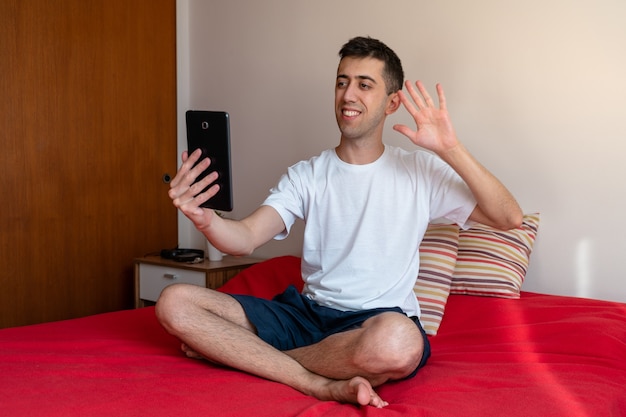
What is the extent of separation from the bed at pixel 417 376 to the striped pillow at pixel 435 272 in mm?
27

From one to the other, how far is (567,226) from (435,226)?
467 millimetres

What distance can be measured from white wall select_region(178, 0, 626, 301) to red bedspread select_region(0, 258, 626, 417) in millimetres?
285

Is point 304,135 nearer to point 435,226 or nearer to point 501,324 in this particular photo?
point 435,226

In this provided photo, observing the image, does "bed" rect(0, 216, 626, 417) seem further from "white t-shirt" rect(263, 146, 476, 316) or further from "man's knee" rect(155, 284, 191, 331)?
"white t-shirt" rect(263, 146, 476, 316)

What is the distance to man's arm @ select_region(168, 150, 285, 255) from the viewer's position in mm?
1851

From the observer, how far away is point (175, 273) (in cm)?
329

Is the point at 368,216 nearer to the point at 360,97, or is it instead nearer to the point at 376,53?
the point at 360,97

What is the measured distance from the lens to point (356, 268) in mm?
2125

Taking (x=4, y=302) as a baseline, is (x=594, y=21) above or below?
above

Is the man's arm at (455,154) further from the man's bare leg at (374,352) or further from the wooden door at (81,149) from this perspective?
the wooden door at (81,149)

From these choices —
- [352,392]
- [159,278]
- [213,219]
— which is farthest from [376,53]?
[159,278]

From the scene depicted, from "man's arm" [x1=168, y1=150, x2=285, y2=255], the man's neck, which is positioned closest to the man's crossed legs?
"man's arm" [x1=168, y1=150, x2=285, y2=255]

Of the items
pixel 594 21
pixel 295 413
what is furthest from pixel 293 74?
pixel 295 413

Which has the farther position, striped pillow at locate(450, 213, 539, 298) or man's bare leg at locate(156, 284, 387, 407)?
striped pillow at locate(450, 213, 539, 298)
